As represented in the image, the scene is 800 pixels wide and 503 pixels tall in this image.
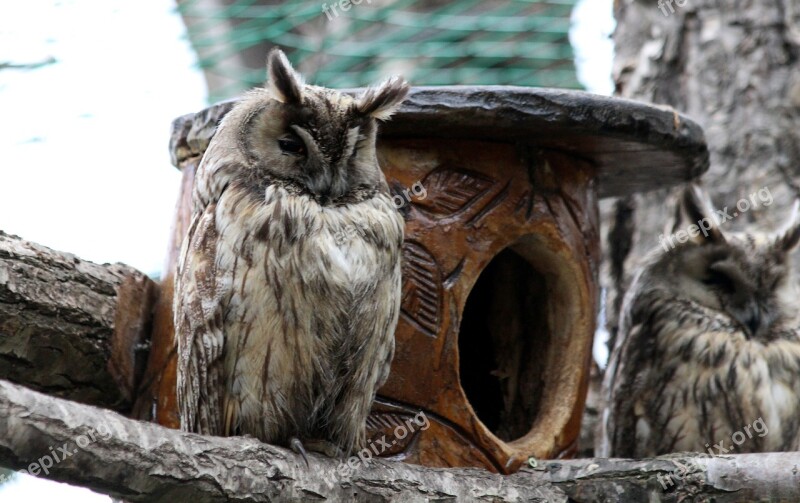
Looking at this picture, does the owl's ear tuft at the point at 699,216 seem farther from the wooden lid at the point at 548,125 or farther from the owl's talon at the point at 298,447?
the owl's talon at the point at 298,447

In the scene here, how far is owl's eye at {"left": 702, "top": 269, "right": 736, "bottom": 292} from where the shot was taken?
159 inches

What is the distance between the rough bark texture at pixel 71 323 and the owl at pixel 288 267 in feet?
1.47

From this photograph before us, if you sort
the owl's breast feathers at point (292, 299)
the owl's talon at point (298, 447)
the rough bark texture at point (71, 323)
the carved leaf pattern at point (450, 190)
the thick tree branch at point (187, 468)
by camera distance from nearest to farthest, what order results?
the thick tree branch at point (187, 468), the owl's talon at point (298, 447), the owl's breast feathers at point (292, 299), the rough bark texture at point (71, 323), the carved leaf pattern at point (450, 190)

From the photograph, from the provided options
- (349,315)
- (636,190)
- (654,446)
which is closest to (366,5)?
(636,190)

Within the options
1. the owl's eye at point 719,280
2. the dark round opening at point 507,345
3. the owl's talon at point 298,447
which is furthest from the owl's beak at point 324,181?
the owl's eye at point 719,280

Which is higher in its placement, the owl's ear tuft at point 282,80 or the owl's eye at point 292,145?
the owl's ear tuft at point 282,80

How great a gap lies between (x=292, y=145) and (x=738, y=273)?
1.98 meters

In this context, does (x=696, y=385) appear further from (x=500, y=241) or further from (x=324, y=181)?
(x=324, y=181)

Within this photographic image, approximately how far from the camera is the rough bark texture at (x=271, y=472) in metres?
1.86

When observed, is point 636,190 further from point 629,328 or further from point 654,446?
point 654,446

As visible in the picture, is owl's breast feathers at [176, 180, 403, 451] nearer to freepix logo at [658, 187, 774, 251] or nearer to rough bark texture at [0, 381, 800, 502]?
rough bark texture at [0, 381, 800, 502]

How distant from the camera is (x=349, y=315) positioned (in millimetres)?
2678

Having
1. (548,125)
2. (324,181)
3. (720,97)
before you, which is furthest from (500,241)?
(720,97)

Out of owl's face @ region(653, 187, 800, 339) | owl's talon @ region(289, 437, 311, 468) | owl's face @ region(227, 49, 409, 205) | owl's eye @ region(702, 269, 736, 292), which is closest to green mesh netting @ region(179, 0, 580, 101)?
owl's face @ region(653, 187, 800, 339)
